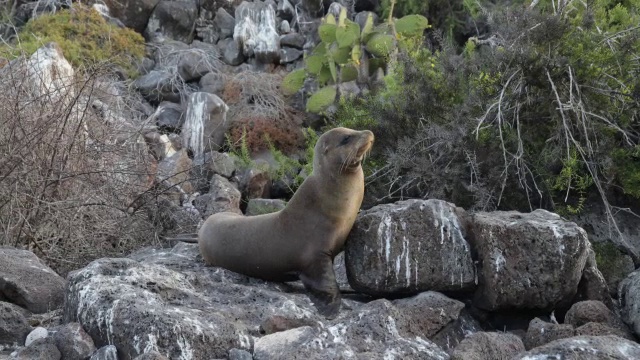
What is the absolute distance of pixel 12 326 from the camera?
545 centimetres

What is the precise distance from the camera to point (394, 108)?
390 inches

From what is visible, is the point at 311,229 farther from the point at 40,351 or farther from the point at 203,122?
the point at 203,122

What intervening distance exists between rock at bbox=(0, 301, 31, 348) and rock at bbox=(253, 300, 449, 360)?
1394 millimetres

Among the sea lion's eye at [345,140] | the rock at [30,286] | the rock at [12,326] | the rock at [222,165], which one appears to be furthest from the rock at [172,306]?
the rock at [222,165]

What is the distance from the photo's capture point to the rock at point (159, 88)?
14789 millimetres

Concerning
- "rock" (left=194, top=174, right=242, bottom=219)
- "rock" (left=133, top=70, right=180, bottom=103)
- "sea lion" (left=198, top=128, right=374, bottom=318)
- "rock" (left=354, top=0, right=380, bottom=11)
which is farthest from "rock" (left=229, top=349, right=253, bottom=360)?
"rock" (left=354, top=0, right=380, bottom=11)

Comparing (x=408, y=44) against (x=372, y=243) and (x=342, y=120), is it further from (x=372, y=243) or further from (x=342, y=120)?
(x=372, y=243)

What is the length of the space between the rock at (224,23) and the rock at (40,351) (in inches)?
489

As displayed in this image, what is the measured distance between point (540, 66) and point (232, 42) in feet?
29.3

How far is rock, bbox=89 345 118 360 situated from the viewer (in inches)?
192

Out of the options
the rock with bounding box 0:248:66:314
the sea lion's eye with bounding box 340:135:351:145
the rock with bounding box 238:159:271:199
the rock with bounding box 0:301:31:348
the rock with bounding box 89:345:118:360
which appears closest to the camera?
the rock with bounding box 89:345:118:360

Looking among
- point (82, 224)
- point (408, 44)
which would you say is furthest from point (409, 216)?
point (408, 44)

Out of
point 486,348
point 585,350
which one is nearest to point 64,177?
point 486,348

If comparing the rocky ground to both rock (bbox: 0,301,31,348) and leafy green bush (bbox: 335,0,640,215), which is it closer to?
rock (bbox: 0,301,31,348)
